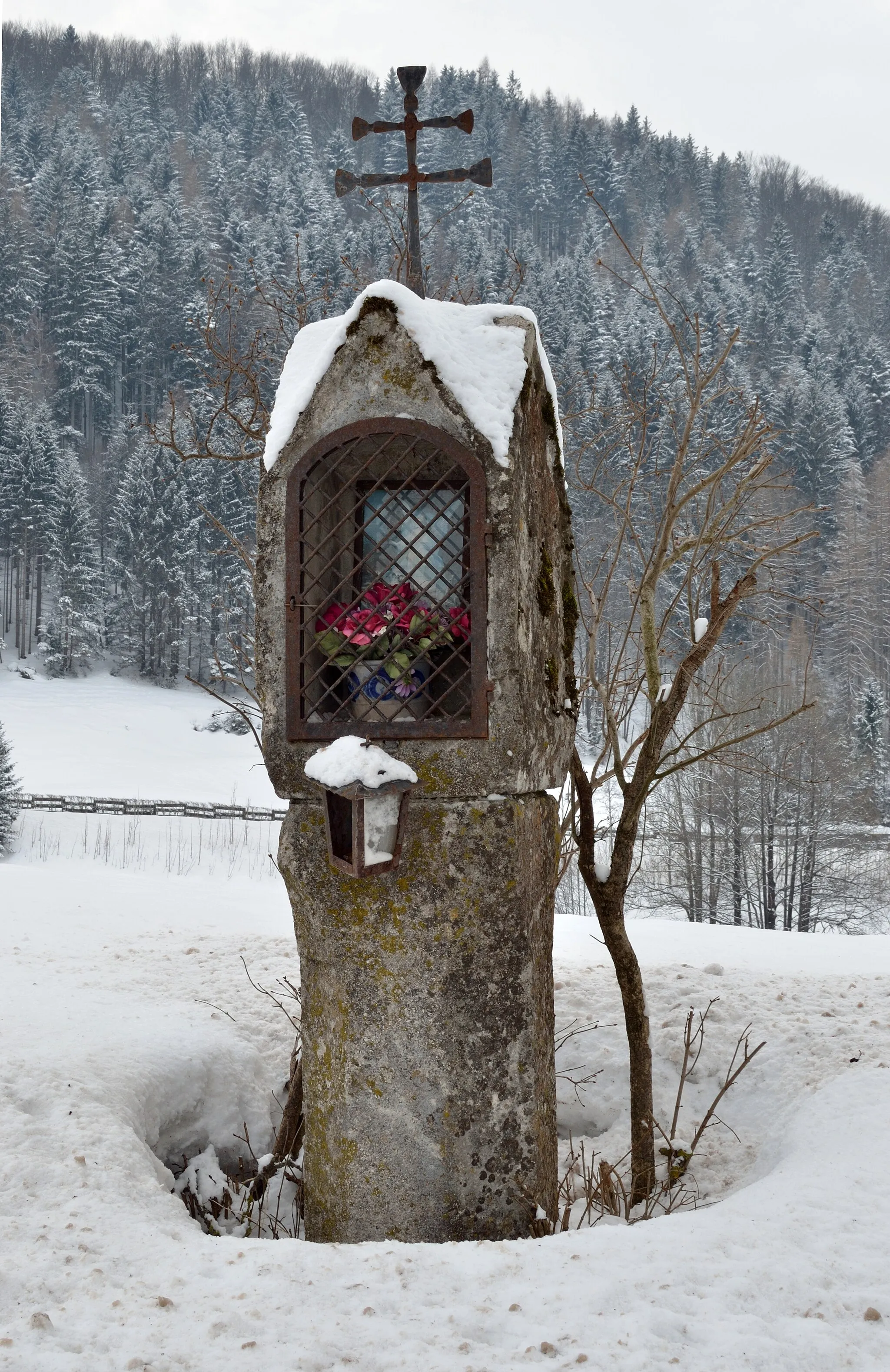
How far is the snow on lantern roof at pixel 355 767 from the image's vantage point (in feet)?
9.89

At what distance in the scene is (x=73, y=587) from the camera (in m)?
37.9

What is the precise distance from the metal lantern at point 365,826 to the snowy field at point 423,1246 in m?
1.03

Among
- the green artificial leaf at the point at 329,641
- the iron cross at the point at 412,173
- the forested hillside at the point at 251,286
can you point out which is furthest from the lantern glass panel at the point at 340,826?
the forested hillside at the point at 251,286

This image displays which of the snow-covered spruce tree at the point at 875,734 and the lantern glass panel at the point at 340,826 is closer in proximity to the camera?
the lantern glass panel at the point at 340,826

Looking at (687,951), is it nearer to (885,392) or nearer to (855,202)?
(885,392)

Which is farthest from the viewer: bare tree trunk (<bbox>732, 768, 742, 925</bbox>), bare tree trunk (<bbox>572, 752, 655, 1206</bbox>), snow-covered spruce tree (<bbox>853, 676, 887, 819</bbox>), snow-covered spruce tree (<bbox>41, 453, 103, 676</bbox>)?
snow-covered spruce tree (<bbox>41, 453, 103, 676</bbox>)

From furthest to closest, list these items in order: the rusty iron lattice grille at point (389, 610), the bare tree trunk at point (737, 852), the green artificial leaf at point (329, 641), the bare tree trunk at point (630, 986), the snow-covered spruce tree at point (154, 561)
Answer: the snow-covered spruce tree at point (154, 561) → the bare tree trunk at point (737, 852) → the bare tree trunk at point (630, 986) → the green artificial leaf at point (329, 641) → the rusty iron lattice grille at point (389, 610)

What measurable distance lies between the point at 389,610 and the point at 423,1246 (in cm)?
187

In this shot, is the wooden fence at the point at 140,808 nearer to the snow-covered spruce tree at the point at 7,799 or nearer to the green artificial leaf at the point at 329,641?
the snow-covered spruce tree at the point at 7,799

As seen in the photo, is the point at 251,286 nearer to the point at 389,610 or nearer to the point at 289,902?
the point at 289,902

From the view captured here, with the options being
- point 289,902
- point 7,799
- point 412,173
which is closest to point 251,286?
point 7,799

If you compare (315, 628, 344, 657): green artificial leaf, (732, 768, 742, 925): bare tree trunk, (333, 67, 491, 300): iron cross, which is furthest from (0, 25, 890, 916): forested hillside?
(315, 628, 344, 657): green artificial leaf

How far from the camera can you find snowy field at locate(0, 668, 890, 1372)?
2.13m

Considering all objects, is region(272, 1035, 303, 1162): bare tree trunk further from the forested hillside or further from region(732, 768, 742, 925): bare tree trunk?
region(732, 768, 742, 925): bare tree trunk
